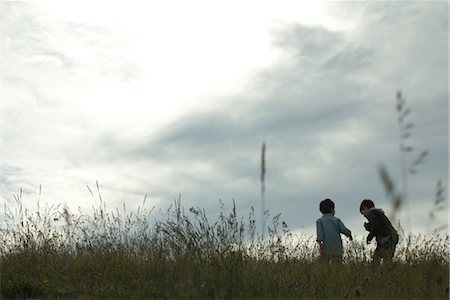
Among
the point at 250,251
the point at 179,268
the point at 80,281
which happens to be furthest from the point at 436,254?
the point at 80,281

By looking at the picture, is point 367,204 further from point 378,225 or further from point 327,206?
point 327,206

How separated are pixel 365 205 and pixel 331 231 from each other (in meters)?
0.80

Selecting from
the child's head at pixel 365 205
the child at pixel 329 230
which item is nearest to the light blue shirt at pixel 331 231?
the child at pixel 329 230

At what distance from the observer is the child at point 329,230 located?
10.1 metres

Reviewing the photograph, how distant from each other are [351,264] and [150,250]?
3.27 m

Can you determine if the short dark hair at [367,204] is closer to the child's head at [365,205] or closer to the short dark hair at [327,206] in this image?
the child's head at [365,205]

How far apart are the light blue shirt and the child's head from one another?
443 millimetres

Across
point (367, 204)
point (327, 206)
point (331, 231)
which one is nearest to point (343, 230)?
point (331, 231)

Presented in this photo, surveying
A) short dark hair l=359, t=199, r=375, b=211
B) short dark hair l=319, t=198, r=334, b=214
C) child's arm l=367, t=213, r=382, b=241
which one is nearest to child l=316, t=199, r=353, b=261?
short dark hair l=319, t=198, r=334, b=214

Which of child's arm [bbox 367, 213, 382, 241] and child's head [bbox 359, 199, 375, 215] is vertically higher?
child's head [bbox 359, 199, 375, 215]

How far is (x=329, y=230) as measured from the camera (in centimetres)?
1023

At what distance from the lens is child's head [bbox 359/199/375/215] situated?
10.3m

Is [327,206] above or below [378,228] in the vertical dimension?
above

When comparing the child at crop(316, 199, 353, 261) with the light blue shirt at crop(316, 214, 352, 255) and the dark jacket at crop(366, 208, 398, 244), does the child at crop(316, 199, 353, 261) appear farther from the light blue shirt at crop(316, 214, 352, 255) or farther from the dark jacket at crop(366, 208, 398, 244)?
the dark jacket at crop(366, 208, 398, 244)
